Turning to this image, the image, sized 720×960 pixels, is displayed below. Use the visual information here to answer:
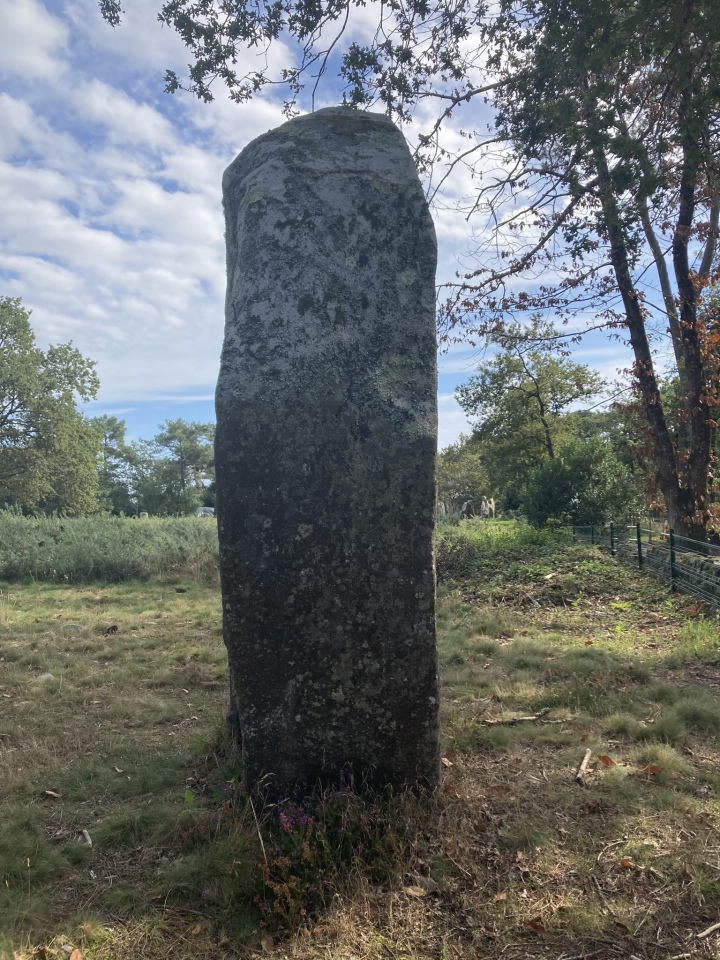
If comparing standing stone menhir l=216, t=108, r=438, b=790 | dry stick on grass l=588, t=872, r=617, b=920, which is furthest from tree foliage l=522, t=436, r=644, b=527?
dry stick on grass l=588, t=872, r=617, b=920

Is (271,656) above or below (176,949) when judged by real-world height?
above

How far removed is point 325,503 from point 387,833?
1513 mm

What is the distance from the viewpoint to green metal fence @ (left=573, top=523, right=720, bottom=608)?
8.84 metres

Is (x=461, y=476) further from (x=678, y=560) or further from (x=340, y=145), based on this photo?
(x=340, y=145)

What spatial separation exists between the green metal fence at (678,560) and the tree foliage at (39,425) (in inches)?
979

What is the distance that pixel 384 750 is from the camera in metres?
3.16

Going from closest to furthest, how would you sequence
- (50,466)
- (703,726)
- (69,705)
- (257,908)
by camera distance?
(257,908)
(703,726)
(69,705)
(50,466)

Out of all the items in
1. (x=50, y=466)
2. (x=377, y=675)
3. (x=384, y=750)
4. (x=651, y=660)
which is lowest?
(x=651, y=660)

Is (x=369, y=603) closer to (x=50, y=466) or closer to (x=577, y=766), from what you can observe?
(x=577, y=766)

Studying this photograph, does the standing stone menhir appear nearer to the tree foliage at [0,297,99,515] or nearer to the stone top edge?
the stone top edge

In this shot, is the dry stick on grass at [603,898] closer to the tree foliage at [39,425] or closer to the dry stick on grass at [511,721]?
the dry stick on grass at [511,721]

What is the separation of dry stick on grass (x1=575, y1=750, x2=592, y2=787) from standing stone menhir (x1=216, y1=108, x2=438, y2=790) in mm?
916

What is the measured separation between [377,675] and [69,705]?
3436mm

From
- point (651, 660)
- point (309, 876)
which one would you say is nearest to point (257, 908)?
point (309, 876)
